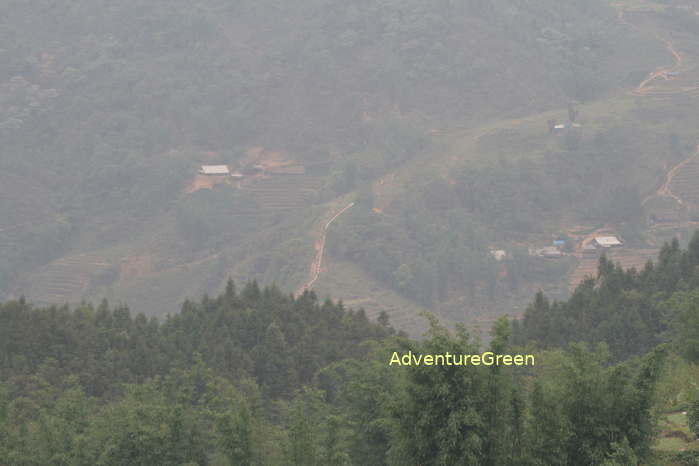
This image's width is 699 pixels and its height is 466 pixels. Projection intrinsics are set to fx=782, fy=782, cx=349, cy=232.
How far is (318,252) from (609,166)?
90.3 feet

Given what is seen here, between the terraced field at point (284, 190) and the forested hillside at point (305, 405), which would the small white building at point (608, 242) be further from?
the forested hillside at point (305, 405)

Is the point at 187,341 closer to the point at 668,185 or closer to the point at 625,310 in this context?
the point at 625,310

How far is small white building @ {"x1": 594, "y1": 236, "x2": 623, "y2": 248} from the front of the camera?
6081 cm

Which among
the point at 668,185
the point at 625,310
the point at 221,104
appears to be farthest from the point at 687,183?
the point at 221,104

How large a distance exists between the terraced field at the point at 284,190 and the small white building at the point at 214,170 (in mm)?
3111

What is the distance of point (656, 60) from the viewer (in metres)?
85.6

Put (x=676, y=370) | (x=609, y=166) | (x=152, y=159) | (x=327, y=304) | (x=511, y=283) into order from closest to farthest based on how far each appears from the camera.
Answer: (x=676, y=370) < (x=327, y=304) < (x=511, y=283) < (x=609, y=166) < (x=152, y=159)

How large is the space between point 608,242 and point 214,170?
122 ft

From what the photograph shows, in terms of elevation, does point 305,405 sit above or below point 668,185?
above

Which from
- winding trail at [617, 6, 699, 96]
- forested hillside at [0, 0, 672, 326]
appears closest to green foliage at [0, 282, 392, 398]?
forested hillside at [0, 0, 672, 326]

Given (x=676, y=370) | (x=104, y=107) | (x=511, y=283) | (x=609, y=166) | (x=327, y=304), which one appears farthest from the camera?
(x=104, y=107)

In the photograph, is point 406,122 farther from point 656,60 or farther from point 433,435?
point 433,435

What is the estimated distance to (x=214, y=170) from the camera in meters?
76.1

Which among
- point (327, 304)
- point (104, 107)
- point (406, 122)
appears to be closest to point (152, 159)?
point (104, 107)
